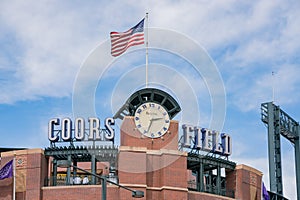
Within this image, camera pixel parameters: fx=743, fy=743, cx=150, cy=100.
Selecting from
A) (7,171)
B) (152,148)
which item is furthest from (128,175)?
(7,171)

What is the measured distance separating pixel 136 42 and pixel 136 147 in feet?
29.5

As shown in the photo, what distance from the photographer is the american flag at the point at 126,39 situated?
209 feet

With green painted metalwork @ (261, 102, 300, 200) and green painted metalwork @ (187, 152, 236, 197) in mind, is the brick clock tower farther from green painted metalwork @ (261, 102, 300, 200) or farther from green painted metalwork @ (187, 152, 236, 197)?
green painted metalwork @ (261, 102, 300, 200)

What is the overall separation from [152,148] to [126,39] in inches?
381

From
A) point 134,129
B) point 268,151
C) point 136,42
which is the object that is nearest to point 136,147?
point 134,129

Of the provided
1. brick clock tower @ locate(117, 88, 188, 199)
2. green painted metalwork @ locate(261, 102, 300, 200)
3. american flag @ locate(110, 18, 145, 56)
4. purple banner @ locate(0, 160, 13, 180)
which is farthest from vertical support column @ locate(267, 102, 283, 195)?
purple banner @ locate(0, 160, 13, 180)

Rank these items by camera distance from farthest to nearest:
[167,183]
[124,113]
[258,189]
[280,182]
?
1. [280,182]
2. [258,189]
3. [124,113]
4. [167,183]

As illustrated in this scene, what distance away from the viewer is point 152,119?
6519cm

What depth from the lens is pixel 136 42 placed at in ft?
208

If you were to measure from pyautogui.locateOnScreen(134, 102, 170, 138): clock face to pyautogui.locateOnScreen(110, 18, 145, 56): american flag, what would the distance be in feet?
17.8

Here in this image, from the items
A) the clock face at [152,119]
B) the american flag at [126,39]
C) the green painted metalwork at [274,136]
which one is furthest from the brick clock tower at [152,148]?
the green painted metalwork at [274,136]

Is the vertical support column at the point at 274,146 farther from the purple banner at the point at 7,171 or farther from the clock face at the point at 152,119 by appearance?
the purple banner at the point at 7,171

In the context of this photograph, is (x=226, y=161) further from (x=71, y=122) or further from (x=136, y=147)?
(x=71, y=122)

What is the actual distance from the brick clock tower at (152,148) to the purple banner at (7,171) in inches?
356
